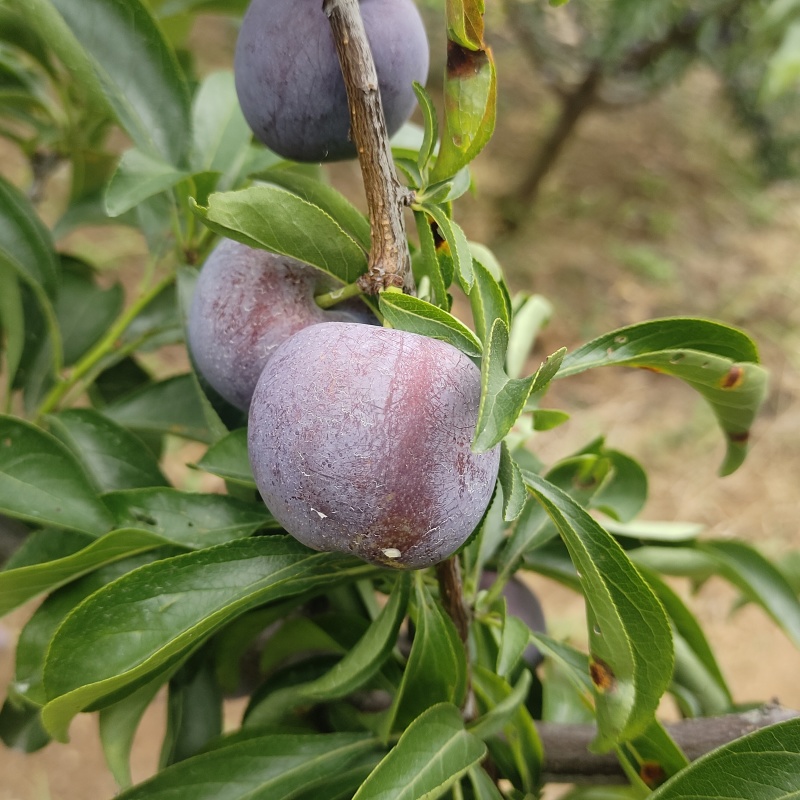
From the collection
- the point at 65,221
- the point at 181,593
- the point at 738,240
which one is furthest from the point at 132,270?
the point at 738,240

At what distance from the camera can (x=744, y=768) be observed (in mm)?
493

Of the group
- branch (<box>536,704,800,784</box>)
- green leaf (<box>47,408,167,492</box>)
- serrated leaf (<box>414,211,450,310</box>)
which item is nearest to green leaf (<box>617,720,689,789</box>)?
branch (<box>536,704,800,784</box>)

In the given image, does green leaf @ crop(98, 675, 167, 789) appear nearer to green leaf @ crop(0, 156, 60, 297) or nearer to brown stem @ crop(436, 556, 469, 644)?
brown stem @ crop(436, 556, 469, 644)

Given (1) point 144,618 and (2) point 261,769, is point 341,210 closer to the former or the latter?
(1) point 144,618

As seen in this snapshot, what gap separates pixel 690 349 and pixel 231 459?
1.13 ft

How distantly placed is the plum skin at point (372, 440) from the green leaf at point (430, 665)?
0.50ft

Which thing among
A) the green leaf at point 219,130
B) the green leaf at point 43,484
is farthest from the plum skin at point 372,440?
the green leaf at point 219,130

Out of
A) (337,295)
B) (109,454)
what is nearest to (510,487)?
(337,295)

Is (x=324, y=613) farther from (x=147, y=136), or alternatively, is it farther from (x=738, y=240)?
(x=738, y=240)

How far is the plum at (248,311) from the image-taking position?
1.74 feet

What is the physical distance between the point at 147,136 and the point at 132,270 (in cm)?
226

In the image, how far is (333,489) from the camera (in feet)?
1.42

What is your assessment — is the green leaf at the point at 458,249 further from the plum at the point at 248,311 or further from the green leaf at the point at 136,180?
the green leaf at the point at 136,180

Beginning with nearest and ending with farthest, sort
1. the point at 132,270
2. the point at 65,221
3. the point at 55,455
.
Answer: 1. the point at 55,455
2. the point at 65,221
3. the point at 132,270
